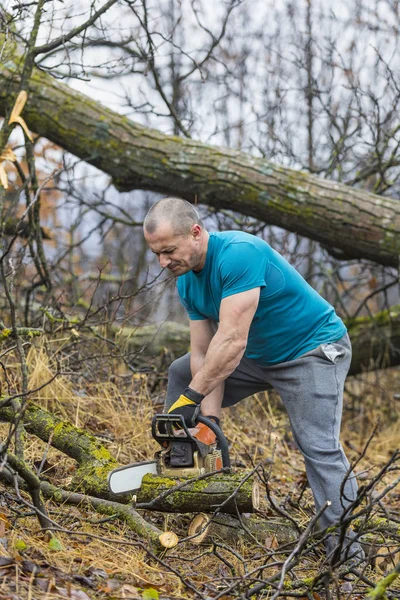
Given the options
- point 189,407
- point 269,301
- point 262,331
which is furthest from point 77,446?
point 269,301

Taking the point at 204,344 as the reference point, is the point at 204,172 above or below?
above

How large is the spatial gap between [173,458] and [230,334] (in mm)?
731

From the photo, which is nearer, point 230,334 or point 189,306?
point 230,334

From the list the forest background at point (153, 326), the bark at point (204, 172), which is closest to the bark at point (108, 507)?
the forest background at point (153, 326)

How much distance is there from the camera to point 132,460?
478cm

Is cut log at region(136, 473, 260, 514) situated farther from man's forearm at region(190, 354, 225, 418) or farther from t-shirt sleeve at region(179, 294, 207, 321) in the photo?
t-shirt sleeve at region(179, 294, 207, 321)

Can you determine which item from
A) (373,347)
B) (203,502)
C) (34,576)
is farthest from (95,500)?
(373,347)

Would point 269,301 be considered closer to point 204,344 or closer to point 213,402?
point 204,344

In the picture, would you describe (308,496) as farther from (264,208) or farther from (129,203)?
(129,203)

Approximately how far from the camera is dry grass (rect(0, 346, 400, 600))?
9.20ft

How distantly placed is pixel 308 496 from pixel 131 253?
11.2 metres

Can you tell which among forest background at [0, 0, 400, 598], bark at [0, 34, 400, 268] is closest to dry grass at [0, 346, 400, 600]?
forest background at [0, 0, 400, 598]

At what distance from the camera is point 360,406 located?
316 inches

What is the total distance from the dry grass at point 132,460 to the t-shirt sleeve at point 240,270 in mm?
885
